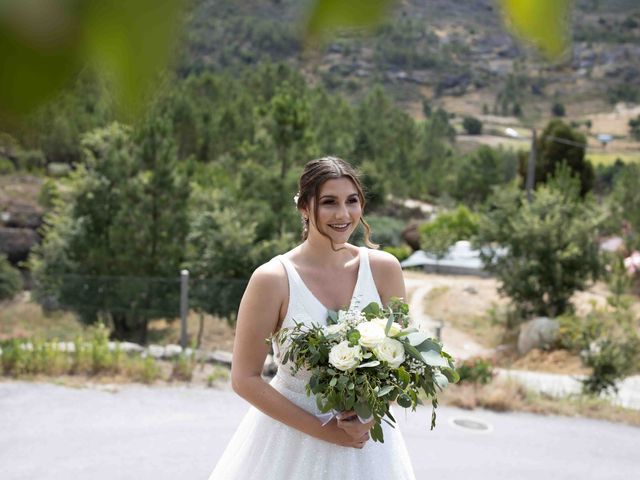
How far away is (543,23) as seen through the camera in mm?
328

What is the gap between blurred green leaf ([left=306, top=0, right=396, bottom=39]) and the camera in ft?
1.08

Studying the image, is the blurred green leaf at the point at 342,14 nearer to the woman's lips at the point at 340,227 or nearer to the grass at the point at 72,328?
the woman's lips at the point at 340,227

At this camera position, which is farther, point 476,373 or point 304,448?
point 476,373

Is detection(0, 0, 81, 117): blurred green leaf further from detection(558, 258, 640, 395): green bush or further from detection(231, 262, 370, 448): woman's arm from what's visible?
detection(558, 258, 640, 395): green bush

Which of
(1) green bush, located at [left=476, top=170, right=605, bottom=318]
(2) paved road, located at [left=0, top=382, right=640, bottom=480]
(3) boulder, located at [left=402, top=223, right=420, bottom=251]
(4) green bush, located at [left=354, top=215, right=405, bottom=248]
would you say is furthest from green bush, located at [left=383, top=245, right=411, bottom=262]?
(2) paved road, located at [left=0, top=382, right=640, bottom=480]

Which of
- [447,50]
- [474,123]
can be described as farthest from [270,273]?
[447,50]

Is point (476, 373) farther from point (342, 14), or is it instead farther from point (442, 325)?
point (342, 14)

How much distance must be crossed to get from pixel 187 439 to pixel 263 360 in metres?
3.12

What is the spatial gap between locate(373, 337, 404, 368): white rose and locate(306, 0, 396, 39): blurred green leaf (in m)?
1.95

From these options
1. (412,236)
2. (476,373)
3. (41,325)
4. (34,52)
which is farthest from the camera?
(412,236)

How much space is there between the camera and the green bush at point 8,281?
19812 mm

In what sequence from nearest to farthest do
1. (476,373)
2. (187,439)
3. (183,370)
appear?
(187,439)
(183,370)
(476,373)

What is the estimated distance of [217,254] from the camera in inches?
544

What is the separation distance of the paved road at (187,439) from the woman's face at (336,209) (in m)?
2.27
